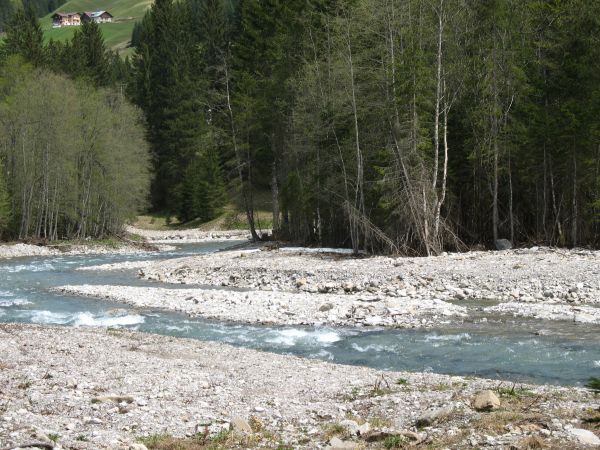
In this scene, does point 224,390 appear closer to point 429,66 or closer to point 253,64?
point 429,66

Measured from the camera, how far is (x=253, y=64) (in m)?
45.2

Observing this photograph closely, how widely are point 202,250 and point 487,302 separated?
29.3 meters

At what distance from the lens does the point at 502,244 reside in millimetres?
30016

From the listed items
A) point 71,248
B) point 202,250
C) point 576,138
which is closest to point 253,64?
point 202,250

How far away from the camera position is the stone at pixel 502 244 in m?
29.8

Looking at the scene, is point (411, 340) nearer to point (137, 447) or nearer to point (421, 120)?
point (137, 447)

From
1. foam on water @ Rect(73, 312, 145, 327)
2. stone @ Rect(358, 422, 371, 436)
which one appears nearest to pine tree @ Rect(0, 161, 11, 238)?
foam on water @ Rect(73, 312, 145, 327)

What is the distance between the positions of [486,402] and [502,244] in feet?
73.4

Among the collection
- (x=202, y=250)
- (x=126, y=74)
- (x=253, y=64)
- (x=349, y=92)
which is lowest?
Answer: (x=202, y=250)

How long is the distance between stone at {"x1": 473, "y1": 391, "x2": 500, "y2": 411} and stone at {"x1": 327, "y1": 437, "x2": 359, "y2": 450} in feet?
6.38

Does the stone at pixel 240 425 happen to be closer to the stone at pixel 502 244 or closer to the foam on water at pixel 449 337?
the foam on water at pixel 449 337

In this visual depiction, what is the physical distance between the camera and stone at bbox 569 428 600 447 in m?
6.93

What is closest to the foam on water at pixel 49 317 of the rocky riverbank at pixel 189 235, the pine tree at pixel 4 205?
the pine tree at pixel 4 205

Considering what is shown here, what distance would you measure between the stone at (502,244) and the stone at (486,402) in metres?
21.8
